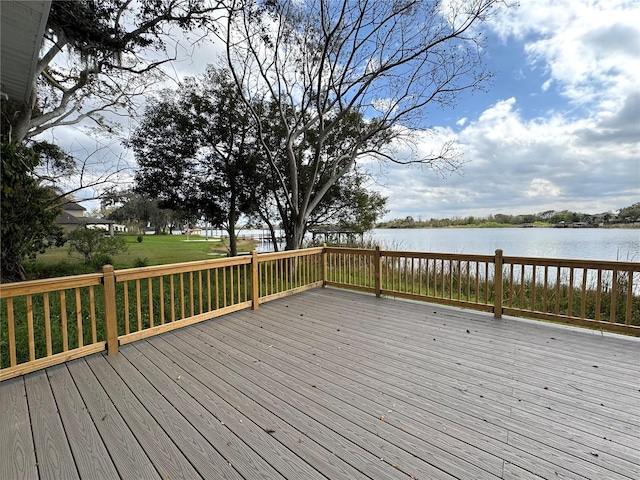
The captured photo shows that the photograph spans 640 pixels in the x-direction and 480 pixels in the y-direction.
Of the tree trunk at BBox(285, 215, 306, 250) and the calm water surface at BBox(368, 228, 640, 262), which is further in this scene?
the tree trunk at BBox(285, 215, 306, 250)

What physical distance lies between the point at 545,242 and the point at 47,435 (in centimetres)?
813

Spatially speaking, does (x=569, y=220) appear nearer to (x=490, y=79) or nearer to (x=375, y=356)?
(x=490, y=79)

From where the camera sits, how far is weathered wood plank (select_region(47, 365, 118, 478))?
1.48 meters

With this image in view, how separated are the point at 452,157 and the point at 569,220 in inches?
116

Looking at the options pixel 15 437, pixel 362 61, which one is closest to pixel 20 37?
pixel 15 437

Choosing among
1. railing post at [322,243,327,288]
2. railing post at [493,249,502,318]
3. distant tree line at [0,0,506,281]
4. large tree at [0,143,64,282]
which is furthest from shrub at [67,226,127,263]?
railing post at [493,249,502,318]

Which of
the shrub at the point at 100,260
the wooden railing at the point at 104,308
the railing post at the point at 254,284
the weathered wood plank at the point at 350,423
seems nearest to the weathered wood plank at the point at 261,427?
the weathered wood plank at the point at 350,423

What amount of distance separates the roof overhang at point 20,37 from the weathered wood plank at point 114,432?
303 cm

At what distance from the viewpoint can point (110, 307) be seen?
114 inches

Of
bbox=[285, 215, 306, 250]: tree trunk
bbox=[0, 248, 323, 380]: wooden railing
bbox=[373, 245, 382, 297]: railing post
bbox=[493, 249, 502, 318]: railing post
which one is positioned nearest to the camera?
bbox=[0, 248, 323, 380]: wooden railing

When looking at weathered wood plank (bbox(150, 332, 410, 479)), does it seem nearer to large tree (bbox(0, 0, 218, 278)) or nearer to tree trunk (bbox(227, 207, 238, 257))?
large tree (bbox(0, 0, 218, 278))

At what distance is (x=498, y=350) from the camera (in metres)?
2.96

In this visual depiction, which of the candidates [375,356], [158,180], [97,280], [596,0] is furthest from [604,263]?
[158,180]

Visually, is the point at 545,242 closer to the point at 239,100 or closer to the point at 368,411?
the point at 368,411
